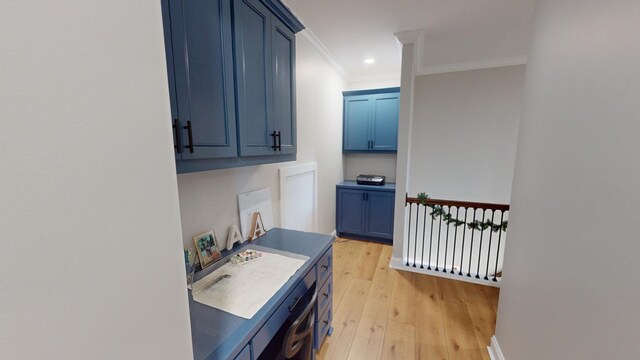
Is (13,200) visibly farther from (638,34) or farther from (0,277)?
(638,34)

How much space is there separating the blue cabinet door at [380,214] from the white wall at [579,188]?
197cm

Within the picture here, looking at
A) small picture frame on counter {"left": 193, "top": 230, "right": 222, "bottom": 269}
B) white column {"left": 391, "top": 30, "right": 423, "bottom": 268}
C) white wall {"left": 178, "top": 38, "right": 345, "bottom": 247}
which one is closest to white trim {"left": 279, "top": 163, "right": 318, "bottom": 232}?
white wall {"left": 178, "top": 38, "right": 345, "bottom": 247}

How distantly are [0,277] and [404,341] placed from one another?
2.19 m

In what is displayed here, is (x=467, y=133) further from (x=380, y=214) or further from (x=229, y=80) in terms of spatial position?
(x=229, y=80)

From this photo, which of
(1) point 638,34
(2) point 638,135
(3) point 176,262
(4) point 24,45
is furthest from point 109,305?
(1) point 638,34

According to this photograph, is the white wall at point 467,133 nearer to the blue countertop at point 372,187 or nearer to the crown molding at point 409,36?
the blue countertop at point 372,187

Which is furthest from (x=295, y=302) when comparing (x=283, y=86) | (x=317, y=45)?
(x=317, y=45)

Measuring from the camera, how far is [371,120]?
3693 millimetres

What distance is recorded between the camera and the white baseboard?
164cm

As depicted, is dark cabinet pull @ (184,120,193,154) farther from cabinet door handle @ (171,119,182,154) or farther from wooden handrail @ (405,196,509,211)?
wooden handrail @ (405,196,509,211)

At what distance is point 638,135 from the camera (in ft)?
2.43

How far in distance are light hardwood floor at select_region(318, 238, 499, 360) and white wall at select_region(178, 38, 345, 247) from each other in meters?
0.97

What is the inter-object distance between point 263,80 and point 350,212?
2.65 meters

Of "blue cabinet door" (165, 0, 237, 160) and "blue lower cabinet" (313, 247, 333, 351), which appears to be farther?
"blue lower cabinet" (313, 247, 333, 351)
